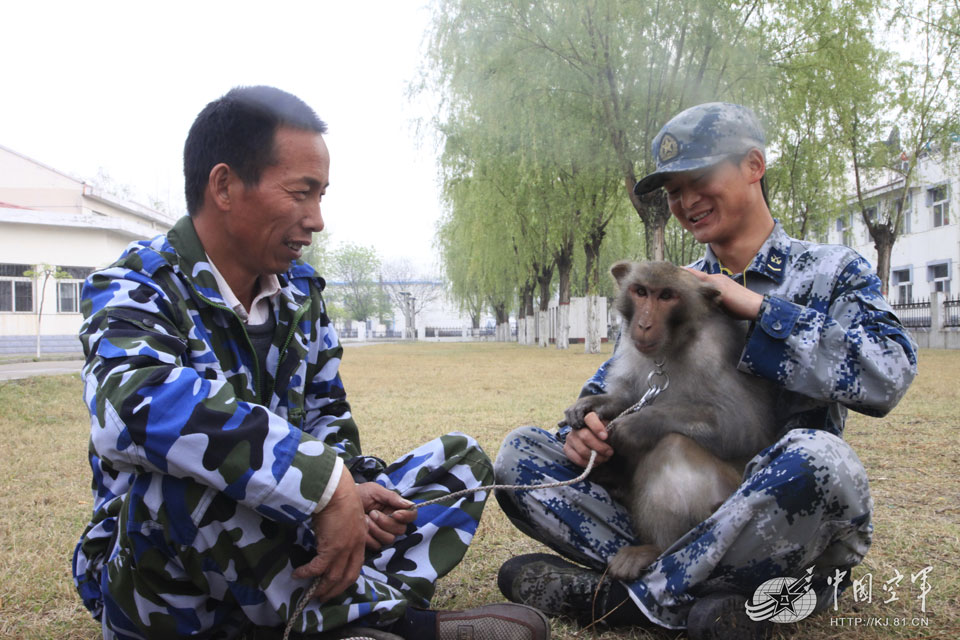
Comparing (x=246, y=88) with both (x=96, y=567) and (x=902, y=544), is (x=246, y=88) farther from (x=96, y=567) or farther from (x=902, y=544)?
(x=902, y=544)

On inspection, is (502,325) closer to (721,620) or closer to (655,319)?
(655,319)

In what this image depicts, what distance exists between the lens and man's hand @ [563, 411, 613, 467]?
254 centimetres

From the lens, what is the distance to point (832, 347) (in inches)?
87.4

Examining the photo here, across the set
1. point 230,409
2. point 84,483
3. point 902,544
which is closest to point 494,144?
point 84,483

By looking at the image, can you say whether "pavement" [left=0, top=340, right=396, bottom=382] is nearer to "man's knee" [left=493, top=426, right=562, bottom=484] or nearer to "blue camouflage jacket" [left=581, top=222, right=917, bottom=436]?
"man's knee" [left=493, top=426, right=562, bottom=484]

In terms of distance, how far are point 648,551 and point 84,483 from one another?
4.17 m

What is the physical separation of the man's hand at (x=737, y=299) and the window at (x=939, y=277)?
3005cm

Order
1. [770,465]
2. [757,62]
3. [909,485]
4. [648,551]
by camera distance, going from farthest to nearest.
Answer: [757,62] → [909,485] → [648,551] → [770,465]

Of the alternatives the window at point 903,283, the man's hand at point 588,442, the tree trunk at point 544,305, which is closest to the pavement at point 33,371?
the man's hand at point 588,442

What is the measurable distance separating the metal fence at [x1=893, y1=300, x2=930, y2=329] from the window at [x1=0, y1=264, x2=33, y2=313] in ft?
103

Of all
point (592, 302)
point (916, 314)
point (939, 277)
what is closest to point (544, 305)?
point (592, 302)

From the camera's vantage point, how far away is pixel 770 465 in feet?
6.97

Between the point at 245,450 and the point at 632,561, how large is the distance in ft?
4.40

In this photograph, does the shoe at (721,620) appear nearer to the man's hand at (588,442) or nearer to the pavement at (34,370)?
the man's hand at (588,442)
